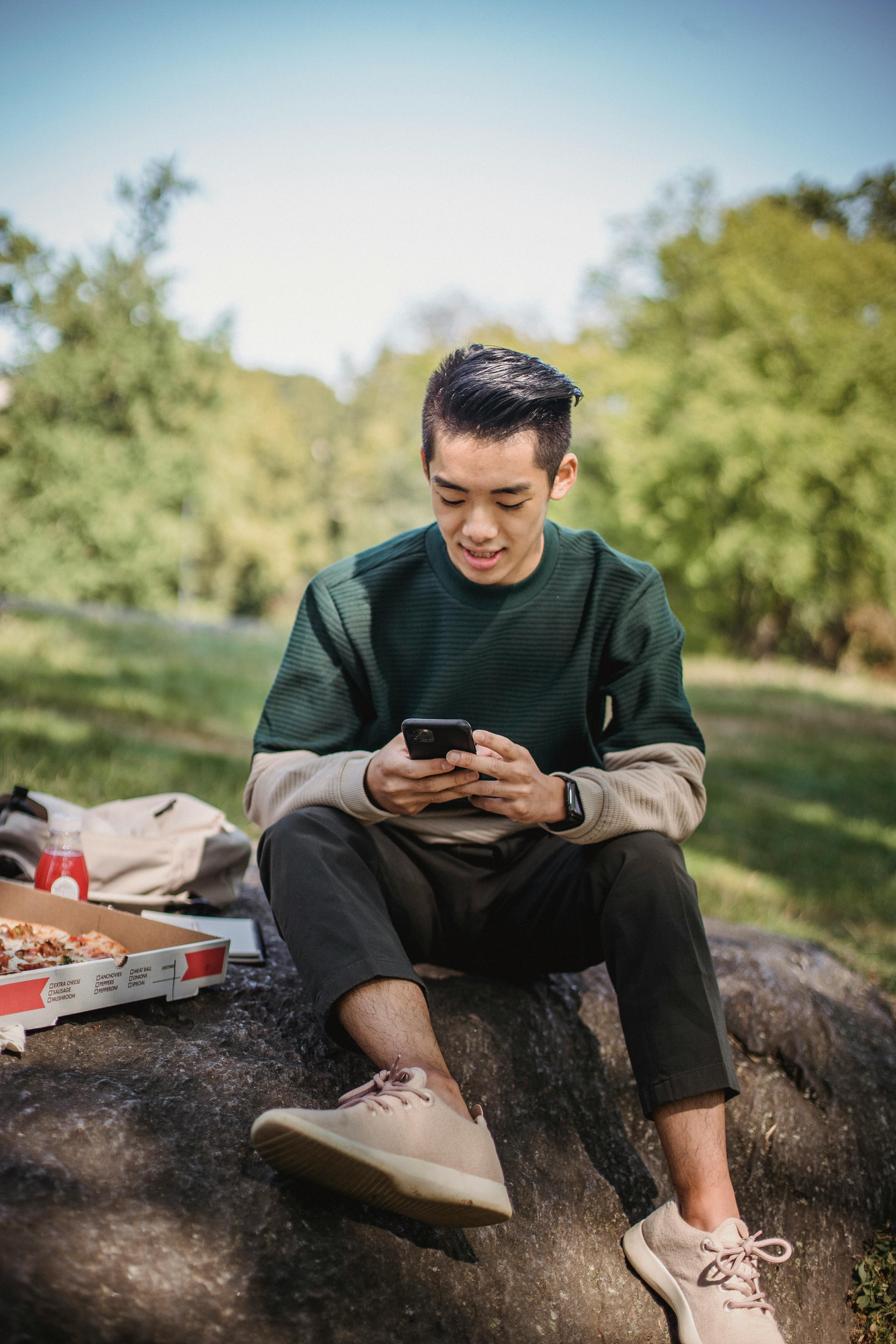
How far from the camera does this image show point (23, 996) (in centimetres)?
216

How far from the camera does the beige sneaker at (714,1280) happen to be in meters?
1.92

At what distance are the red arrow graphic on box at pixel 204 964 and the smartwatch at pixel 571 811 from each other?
914mm

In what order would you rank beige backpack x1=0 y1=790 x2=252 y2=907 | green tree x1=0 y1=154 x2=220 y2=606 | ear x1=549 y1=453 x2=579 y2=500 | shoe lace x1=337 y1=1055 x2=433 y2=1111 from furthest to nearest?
green tree x1=0 y1=154 x2=220 y2=606 < beige backpack x1=0 y1=790 x2=252 y2=907 < ear x1=549 y1=453 x2=579 y2=500 < shoe lace x1=337 y1=1055 x2=433 y2=1111

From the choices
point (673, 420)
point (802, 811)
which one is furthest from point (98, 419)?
point (802, 811)

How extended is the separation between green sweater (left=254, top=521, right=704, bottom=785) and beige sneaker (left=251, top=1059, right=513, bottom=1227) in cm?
102

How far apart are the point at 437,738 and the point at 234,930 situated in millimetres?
1168

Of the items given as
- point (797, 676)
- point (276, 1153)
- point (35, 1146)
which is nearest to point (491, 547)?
point (276, 1153)

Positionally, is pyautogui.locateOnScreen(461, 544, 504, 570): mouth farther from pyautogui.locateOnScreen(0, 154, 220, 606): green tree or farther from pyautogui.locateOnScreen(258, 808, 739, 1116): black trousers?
pyautogui.locateOnScreen(0, 154, 220, 606): green tree

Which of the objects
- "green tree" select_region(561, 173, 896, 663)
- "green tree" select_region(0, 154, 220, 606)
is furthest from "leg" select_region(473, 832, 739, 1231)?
"green tree" select_region(0, 154, 220, 606)

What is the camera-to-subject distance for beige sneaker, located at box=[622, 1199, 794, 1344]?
1923 millimetres

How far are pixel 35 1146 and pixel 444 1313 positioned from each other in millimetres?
831

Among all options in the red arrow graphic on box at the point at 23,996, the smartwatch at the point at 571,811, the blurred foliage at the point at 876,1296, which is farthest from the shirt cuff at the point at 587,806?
the blurred foliage at the point at 876,1296

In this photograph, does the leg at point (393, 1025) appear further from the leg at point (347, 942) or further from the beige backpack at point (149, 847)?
the beige backpack at point (149, 847)

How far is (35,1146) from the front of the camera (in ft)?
5.99
